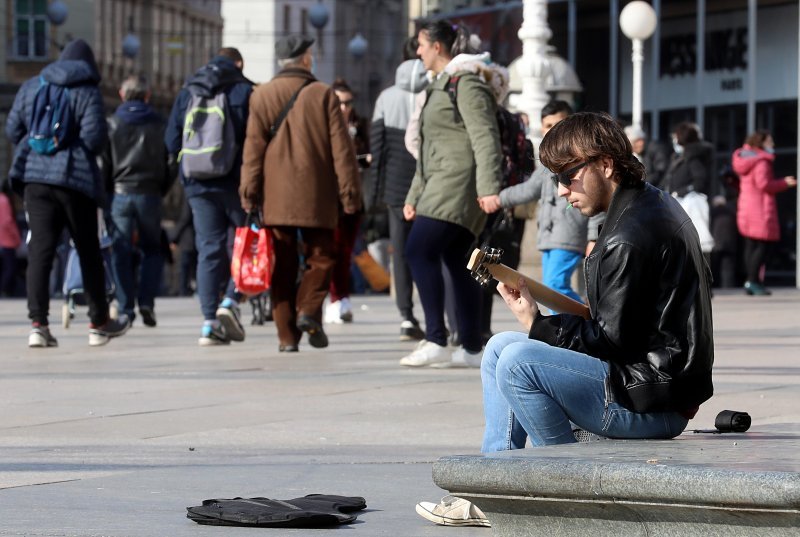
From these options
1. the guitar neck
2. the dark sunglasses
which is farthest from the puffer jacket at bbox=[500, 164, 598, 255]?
the dark sunglasses

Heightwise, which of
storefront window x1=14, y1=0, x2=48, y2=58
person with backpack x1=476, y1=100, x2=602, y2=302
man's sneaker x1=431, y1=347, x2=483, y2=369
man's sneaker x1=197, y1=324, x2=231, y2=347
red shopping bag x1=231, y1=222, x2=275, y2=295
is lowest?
man's sneaker x1=197, y1=324, x2=231, y2=347

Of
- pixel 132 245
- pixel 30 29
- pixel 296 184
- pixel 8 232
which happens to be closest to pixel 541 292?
pixel 296 184

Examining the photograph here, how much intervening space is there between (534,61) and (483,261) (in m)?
13.5

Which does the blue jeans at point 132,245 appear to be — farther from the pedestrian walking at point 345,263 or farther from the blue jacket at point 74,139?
the blue jacket at point 74,139

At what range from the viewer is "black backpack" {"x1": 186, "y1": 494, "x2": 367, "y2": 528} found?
5.12 meters

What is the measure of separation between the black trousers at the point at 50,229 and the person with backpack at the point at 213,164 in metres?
0.69

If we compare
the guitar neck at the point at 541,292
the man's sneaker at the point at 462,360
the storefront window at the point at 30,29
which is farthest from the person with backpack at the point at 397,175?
the storefront window at the point at 30,29

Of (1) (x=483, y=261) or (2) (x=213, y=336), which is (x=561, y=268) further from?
(1) (x=483, y=261)

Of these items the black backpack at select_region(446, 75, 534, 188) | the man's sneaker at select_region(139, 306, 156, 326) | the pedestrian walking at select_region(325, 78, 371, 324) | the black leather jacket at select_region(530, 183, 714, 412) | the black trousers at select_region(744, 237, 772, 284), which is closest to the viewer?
the black leather jacket at select_region(530, 183, 714, 412)

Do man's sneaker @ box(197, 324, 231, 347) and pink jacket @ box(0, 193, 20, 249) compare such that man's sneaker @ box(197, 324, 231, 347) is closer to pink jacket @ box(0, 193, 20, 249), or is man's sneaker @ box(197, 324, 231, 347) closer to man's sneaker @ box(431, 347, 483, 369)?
man's sneaker @ box(431, 347, 483, 369)

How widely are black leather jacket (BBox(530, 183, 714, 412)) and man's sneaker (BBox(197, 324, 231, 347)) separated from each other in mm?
7681

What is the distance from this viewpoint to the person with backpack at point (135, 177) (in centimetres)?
1430

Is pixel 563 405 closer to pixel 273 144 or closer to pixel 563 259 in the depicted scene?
pixel 563 259

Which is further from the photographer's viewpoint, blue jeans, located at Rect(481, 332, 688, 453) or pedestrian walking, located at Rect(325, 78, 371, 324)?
pedestrian walking, located at Rect(325, 78, 371, 324)
